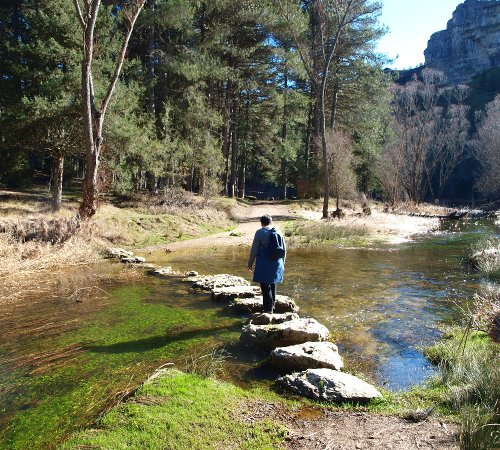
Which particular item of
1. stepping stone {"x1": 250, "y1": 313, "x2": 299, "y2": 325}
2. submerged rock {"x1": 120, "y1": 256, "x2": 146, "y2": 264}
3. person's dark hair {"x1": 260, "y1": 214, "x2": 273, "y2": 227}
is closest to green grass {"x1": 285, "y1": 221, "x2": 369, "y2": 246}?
submerged rock {"x1": 120, "y1": 256, "x2": 146, "y2": 264}

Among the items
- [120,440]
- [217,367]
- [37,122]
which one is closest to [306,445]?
[120,440]

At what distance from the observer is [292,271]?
12891 mm

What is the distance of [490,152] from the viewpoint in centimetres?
5053

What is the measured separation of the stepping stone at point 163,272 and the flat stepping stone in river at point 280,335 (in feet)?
18.9

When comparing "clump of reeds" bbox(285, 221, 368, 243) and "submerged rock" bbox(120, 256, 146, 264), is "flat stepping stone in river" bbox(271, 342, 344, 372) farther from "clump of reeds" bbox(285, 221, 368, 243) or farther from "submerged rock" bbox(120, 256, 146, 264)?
"clump of reeds" bbox(285, 221, 368, 243)

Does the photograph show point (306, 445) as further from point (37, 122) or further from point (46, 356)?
point (37, 122)

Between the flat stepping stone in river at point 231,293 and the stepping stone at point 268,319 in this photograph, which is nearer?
the stepping stone at point 268,319

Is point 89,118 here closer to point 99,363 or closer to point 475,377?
point 99,363

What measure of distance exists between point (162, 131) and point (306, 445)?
24925 millimetres

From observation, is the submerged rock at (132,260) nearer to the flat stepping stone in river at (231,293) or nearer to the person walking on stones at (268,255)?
the flat stepping stone in river at (231,293)

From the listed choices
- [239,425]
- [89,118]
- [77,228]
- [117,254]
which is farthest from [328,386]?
[89,118]

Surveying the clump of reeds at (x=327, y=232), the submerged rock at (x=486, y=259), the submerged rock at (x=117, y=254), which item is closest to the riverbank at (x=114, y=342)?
the submerged rock at (x=117, y=254)

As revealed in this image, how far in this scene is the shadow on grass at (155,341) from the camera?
6.39m

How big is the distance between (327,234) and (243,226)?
568 centimetres
